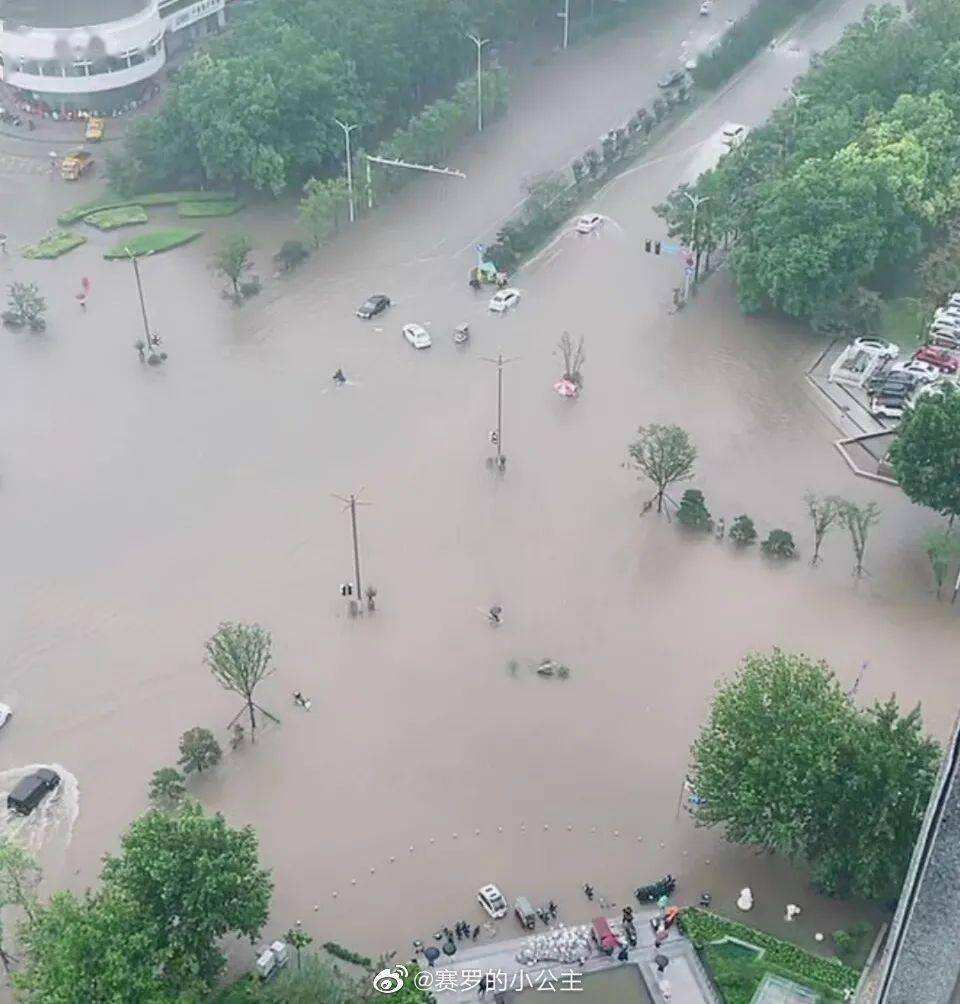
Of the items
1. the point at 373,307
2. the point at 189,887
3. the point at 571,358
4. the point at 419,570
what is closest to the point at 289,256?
the point at 373,307

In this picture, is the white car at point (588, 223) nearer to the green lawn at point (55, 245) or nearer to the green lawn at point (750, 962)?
the green lawn at point (55, 245)

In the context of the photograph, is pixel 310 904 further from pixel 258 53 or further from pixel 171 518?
pixel 258 53

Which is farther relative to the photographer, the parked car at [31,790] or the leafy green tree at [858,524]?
the leafy green tree at [858,524]

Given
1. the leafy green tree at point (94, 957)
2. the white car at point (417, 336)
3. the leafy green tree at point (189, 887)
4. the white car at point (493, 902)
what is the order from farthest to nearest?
the white car at point (417, 336), the white car at point (493, 902), the leafy green tree at point (189, 887), the leafy green tree at point (94, 957)

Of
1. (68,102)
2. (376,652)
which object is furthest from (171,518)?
(68,102)

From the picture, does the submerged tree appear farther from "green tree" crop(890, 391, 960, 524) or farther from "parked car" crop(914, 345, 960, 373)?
"green tree" crop(890, 391, 960, 524)

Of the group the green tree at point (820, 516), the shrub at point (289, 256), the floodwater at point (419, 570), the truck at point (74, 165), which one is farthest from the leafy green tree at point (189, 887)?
the truck at point (74, 165)

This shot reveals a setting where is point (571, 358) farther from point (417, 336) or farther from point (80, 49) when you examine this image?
point (80, 49)

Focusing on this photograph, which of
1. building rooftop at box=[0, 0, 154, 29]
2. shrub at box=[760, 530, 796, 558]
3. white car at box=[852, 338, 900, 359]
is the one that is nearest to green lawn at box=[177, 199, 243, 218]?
building rooftop at box=[0, 0, 154, 29]
